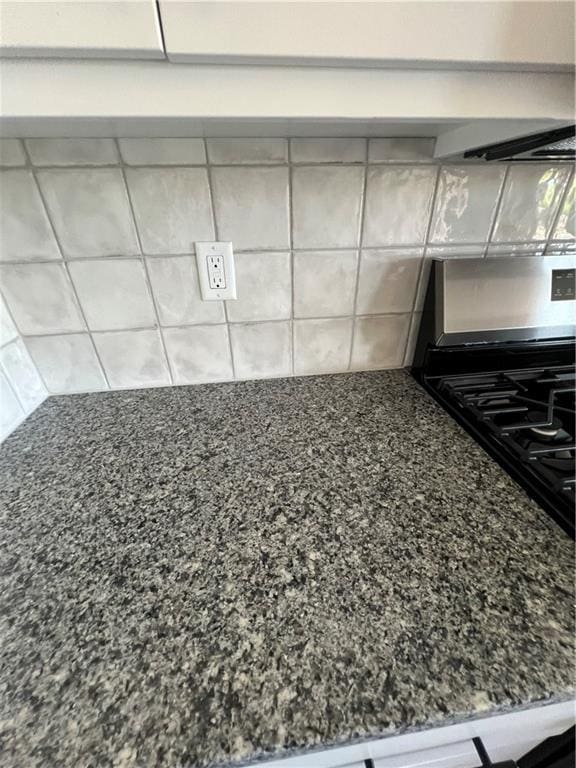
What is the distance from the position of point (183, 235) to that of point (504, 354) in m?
0.73

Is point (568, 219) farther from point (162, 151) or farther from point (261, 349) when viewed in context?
point (162, 151)

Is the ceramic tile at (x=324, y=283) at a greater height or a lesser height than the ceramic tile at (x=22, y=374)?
greater

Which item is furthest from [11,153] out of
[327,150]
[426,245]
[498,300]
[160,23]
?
[498,300]

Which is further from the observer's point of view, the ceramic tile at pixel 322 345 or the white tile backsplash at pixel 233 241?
the ceramic tile at pixel 322 345

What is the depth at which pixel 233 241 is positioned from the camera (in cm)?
67

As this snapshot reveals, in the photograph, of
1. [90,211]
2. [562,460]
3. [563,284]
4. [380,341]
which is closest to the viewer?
[562,460]

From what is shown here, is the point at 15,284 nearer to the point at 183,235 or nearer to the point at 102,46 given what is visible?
the point at 183,235

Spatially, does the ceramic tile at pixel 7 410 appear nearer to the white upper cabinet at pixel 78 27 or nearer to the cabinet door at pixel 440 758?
the white upper cabinet at pixel 78 27

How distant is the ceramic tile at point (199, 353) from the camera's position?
750 millimetres

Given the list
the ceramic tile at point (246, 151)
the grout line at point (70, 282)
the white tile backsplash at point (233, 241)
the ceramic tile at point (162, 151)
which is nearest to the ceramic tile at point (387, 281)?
the white tile backsplash at point (233, 241)

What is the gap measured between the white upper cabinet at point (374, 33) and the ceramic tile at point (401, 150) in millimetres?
306

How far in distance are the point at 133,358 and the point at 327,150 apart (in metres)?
0.59

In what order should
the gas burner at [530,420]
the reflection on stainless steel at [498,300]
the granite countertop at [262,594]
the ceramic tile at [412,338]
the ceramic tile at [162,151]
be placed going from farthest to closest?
the ceramic tile at [412,338], the reflection on stainless steel at [498,300], the ceramic tile at [162,151], the gas burner at [530,420], the granite countertop at [262,594]

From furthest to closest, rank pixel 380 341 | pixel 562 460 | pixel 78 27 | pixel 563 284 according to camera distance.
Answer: pixel 380 341 < pixel 563 284 < pixel 562 460 < pixel 78 27
